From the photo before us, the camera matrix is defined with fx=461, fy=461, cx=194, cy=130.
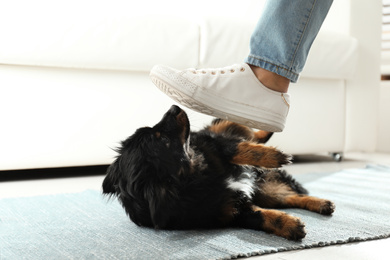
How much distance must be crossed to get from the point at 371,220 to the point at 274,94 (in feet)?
1.94

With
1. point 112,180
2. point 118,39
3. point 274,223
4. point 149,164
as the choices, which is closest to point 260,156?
point 274,223

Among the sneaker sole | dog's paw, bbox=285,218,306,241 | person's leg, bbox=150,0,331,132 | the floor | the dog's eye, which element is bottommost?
the floor

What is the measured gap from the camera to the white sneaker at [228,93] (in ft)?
4.81

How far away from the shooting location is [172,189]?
143 cm

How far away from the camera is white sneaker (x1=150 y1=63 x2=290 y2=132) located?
147 centimetres

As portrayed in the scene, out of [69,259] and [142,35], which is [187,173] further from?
[142,35]

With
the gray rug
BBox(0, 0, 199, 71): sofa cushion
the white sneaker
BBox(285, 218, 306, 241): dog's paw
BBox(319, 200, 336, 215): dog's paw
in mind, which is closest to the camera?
the gray rug

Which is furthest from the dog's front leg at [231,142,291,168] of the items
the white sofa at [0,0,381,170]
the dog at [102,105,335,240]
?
the white sofa at [0,0,381,170]

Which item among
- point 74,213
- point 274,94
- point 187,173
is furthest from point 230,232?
point 74,213

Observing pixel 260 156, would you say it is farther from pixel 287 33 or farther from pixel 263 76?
pixel 287 33

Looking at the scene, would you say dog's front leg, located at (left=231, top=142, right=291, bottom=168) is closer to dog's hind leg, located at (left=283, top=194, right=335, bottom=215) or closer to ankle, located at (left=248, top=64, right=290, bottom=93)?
ankle, located at (left=248, top=64, right=290, bottom=93)

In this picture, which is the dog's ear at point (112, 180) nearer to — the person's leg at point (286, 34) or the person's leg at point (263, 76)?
the person's leg at point (263, 76)

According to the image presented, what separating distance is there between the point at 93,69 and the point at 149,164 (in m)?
1.27

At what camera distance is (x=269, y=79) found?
1492 millimetres
